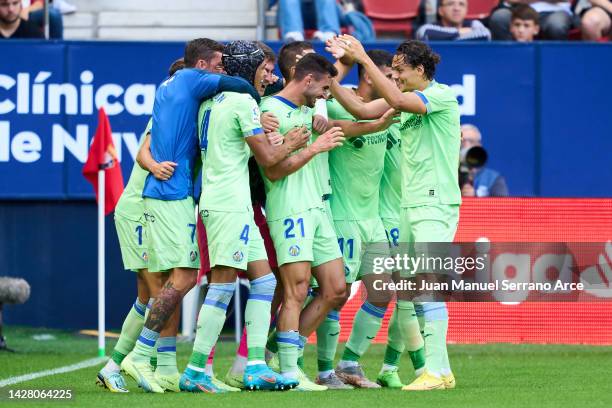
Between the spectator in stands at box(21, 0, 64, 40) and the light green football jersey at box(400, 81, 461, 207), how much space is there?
21.4ft

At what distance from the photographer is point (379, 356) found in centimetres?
1226

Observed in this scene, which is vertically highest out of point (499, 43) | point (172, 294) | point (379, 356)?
point (499, 43)

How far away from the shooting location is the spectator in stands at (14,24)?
1434 cm

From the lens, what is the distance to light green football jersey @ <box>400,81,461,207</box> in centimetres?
907

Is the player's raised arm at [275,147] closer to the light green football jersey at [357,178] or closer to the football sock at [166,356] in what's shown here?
the light green football jersey at [357,178]

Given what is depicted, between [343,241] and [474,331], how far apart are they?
388 cm

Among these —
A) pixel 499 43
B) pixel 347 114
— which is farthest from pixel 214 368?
pixel 499 43

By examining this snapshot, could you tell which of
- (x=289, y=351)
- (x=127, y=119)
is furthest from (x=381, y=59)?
(x=127, y=119)

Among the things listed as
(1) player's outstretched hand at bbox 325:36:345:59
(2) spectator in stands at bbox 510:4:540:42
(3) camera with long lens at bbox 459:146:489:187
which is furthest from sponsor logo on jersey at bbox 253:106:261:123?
(2) spectator in stands at bbox 510:4:540:42

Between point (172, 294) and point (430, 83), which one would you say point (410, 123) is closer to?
point (430, 83)

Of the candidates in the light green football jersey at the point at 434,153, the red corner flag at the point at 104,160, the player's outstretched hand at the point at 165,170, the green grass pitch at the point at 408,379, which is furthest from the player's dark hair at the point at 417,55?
the red corner flag at the point at 104,160

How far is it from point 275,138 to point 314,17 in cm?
664

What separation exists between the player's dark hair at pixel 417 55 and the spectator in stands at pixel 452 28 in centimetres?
552

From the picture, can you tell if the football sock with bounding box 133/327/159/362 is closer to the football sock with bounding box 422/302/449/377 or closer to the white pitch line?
the white pitch line
